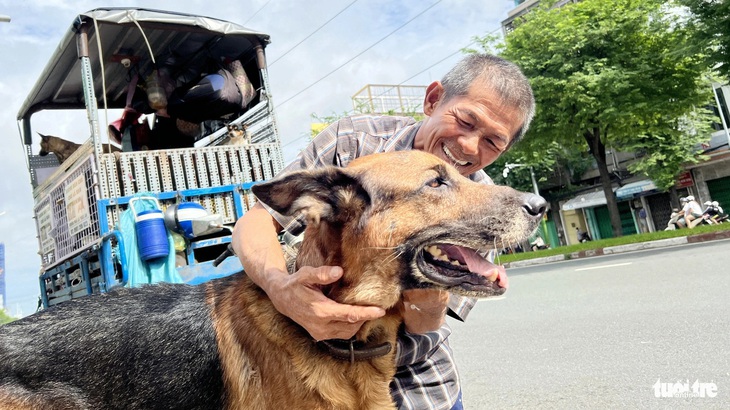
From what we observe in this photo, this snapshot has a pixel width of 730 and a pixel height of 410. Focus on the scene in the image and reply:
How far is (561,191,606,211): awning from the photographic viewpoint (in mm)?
32344

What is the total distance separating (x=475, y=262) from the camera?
79.3 inches

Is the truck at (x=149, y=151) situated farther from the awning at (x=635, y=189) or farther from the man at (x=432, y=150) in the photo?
the awning at (x=635, y=189)

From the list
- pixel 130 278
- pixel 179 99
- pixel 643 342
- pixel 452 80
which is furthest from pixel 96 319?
pixel 643 342

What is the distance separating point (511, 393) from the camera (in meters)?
4.52

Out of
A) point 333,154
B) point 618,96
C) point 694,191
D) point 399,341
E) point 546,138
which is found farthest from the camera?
point 694,191

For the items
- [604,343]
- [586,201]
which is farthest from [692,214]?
[604,343]

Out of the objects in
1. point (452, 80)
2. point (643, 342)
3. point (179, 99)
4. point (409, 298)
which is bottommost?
point (643, 342)

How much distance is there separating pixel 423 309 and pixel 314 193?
62cm

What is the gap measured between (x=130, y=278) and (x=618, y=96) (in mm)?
17717

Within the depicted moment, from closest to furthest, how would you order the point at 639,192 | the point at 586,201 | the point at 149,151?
the point at 149,151, the point at 639,192, the point at 586,201

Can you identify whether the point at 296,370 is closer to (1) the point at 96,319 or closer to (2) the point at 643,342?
(1) the point at 96,319

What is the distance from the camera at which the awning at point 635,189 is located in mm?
29350

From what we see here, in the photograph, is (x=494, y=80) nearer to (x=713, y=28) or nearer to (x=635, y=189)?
(x=713, y=28)

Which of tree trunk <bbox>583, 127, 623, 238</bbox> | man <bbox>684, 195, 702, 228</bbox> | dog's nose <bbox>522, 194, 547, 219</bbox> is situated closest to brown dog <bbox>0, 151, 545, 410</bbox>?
dog's nose <bbox>522, 194, 547, 219</bbox>
